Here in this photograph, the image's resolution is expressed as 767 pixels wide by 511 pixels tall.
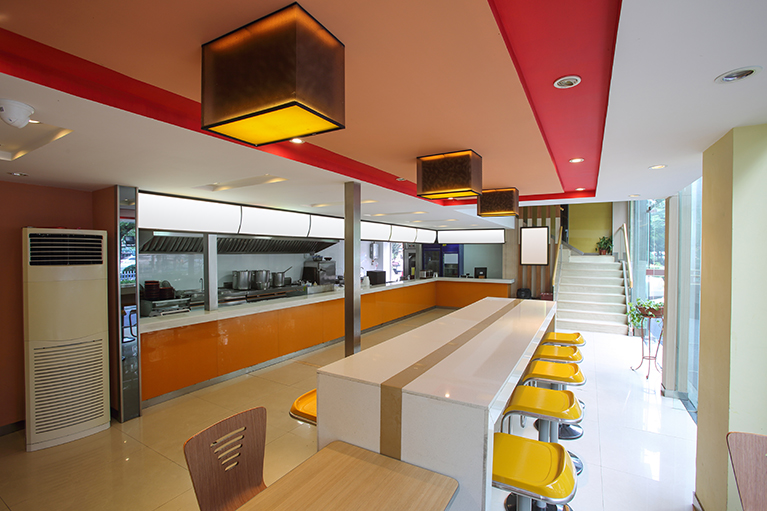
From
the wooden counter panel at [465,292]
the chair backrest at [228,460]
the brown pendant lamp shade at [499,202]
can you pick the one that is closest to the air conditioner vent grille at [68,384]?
the chair backrest at [228,460]

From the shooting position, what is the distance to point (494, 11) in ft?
3.58

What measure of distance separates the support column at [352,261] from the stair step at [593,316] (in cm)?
567

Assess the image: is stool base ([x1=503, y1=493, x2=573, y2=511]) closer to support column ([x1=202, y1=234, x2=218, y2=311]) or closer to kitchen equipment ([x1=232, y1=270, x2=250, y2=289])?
support column ([x1=202, y1=234, x2=218, y2=311])

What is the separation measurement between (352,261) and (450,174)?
1215 mm

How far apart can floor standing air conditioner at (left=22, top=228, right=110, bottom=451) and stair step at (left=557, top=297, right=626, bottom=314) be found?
7.85 metres

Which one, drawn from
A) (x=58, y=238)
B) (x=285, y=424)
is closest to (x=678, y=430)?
(x=285, y=424)

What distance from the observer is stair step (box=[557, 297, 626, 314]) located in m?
7.21

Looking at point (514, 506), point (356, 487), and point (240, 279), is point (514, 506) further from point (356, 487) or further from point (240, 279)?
point (240, 279)

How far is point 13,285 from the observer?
313cm

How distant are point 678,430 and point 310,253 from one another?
626 centimetres

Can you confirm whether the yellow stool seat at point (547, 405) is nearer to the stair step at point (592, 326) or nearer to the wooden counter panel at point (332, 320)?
the wooden counter panel at point (332, 320)

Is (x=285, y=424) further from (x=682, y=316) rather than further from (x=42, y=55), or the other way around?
(x=682, y=316)

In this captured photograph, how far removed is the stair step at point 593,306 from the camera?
23.7 feet

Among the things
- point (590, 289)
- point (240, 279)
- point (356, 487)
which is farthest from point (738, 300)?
point (590, 289)
